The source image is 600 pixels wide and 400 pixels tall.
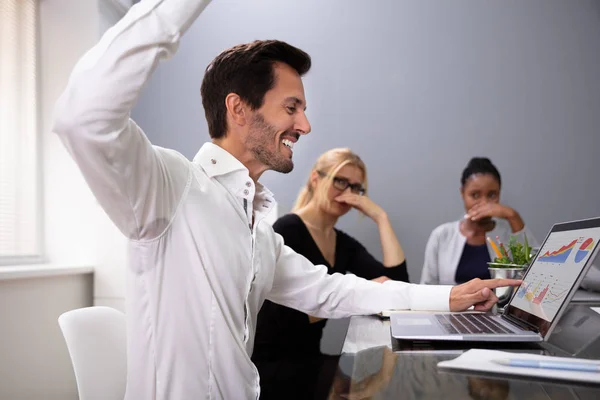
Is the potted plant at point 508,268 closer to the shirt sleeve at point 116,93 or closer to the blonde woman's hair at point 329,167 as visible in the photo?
the shirt sleeve at point 116,93

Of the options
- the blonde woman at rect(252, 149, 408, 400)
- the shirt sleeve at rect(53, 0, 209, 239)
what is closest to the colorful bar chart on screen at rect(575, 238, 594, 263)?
the blonde woman at rect(252, 149, 408, 400)

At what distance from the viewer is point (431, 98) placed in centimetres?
317

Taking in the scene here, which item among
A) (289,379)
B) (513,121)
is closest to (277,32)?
(513,121)

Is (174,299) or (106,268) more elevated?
(174,299)

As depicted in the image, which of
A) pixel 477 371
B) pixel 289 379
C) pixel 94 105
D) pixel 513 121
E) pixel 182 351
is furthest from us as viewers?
pixel 513 121

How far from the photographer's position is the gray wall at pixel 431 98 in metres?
3.06

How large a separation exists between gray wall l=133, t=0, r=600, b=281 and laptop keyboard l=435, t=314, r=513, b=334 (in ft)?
6.58

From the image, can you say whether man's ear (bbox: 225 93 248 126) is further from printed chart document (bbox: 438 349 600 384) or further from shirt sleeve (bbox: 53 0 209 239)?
printed chart document (bbox: 438 349 600 384)

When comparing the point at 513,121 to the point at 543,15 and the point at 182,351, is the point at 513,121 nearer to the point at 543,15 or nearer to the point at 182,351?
A: the point at 543,15

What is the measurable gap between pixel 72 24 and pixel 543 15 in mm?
2492

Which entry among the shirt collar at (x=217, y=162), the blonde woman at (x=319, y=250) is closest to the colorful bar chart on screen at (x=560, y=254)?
the blonde woman at (x=319, y=250)

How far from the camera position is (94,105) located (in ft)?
2.52

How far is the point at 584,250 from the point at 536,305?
0.42 feet

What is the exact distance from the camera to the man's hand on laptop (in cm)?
126
